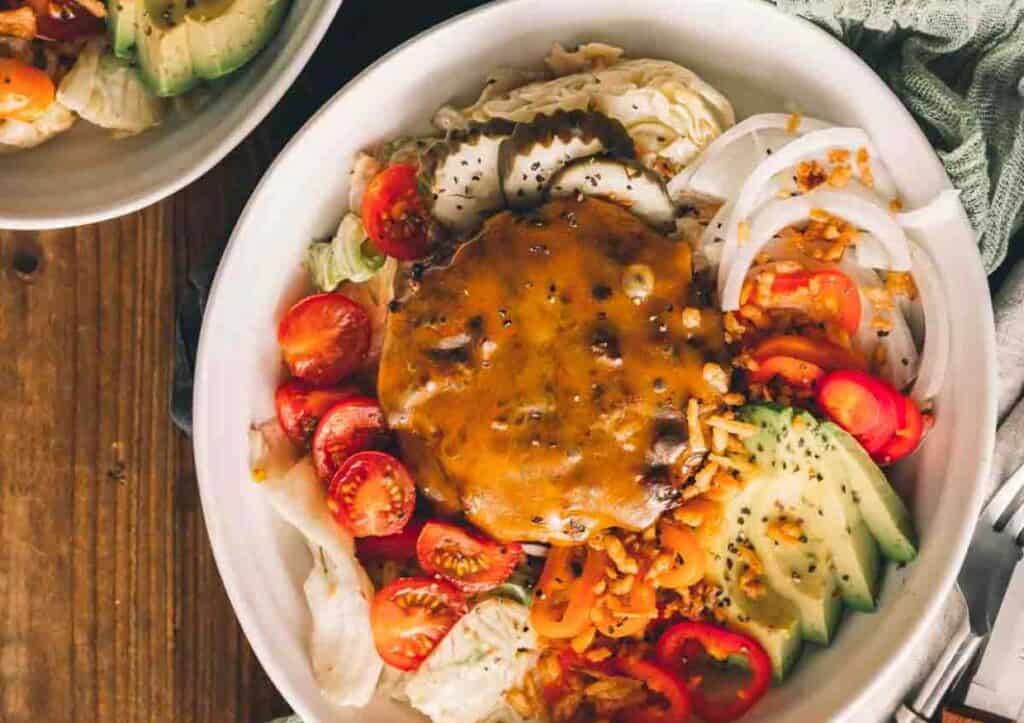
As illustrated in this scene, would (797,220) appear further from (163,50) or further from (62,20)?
(62,20)

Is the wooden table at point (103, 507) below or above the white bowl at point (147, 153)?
below

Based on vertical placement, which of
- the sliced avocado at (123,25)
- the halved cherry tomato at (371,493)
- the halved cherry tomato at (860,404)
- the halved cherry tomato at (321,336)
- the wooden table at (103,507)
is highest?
the sliced avocado at (123,25)

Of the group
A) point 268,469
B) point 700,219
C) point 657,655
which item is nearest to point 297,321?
point 268,469

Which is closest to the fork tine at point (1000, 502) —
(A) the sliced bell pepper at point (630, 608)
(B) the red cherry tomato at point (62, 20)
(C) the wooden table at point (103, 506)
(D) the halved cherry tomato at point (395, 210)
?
(A) the sliced bell pepper at point (630, 608)

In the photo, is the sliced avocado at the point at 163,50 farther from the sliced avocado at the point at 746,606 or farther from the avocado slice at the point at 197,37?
the sliced avocado at the point at 746,606

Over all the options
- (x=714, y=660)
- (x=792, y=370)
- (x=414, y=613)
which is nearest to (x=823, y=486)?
(x=792, y=370)

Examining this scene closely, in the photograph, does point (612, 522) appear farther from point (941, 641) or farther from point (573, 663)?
point (941, 641)
